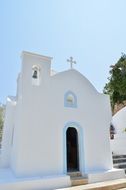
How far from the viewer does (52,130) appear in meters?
7.52

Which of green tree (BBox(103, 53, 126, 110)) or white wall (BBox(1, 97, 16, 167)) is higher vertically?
green tree (BBox(103, 53, 126, 110))

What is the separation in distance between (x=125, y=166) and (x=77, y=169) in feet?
11.4

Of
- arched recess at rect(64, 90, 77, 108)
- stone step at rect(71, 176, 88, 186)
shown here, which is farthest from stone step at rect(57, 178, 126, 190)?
arched recess at rect(64, 90, 77, 108)

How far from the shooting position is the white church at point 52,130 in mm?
6812

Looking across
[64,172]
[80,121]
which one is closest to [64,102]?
[80,121]

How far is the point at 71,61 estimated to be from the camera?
30.5ft

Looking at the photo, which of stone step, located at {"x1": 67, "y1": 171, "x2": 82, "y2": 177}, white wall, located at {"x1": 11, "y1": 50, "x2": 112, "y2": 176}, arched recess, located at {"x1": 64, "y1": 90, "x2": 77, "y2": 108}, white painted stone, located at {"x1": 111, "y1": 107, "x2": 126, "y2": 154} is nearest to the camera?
white wall, located at {"x1": 11, "y1": 50, "x2": 112, "y2": 176}

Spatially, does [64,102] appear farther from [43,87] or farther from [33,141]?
[33,141]

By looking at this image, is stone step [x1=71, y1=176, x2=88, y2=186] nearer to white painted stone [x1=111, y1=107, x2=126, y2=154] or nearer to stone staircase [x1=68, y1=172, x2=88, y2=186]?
stone staircase [x1=68, y1=172, x2=88, y2=186]

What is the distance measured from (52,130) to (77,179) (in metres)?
2.22

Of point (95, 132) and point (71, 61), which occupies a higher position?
point (71, 61)

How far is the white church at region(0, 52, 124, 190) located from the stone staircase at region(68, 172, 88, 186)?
146mm

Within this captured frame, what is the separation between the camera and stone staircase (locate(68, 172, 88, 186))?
708cm

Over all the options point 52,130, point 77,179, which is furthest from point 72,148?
point 52,130
